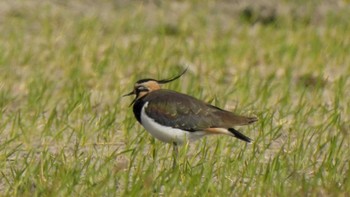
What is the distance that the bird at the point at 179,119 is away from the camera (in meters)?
6.16

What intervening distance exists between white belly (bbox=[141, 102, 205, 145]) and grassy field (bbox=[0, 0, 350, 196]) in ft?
0.26

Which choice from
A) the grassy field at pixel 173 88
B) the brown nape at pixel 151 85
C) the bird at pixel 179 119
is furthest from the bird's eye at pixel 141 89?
the grassy field at pixel 173 88

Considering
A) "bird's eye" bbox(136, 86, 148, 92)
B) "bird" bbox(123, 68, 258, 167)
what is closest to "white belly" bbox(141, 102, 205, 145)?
"bird" bbox(123, 68, 258, 167)

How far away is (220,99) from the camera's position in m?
8.16

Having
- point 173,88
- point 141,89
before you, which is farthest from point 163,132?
point 173,88

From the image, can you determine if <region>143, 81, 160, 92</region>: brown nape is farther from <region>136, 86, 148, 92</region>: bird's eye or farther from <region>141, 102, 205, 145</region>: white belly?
<region>141, 102, 205, 145</region>: white belly

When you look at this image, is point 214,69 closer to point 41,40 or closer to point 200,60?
point 200,60

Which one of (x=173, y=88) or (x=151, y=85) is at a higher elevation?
(x=151, y=85)

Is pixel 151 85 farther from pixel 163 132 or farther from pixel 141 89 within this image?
pixel 163 132

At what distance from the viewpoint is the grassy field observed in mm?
5844

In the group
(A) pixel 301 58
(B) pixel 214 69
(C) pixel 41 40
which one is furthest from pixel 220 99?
(C) pixel 41 40

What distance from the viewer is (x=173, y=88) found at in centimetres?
825

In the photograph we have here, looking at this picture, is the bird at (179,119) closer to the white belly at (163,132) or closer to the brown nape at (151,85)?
the white belly at (163,132)

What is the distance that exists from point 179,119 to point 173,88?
80.1 inches
